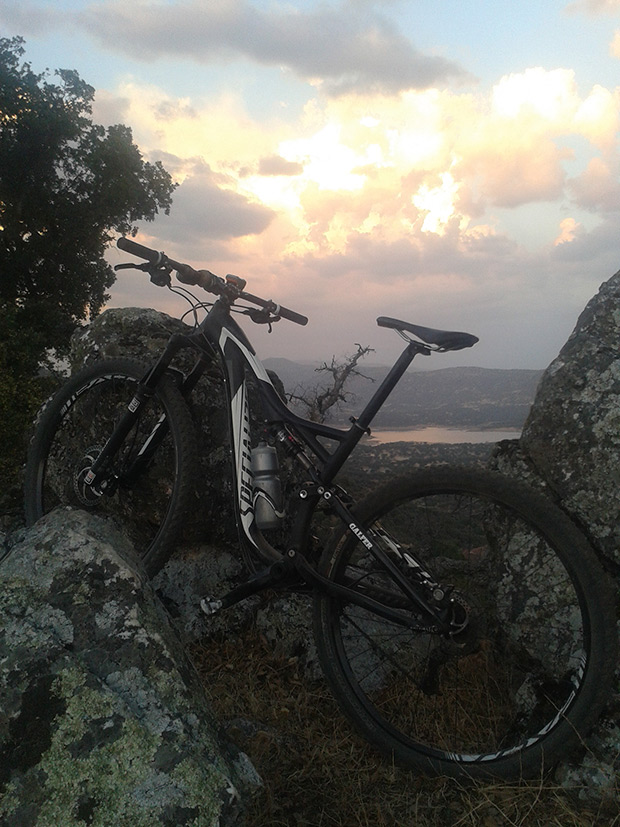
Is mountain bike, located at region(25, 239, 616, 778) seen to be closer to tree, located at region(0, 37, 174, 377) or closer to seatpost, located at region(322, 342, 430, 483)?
seatpost, located at region(322, 342, 430, 483)

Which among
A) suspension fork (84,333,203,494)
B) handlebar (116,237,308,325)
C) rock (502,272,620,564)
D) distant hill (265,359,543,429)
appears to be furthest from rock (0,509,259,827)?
distant hill (265,359,543,429)

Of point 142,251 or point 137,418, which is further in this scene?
point 137,418

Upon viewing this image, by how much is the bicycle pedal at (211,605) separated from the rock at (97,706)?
1.23 meters

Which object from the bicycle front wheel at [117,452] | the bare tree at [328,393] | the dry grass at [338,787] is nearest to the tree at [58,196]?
the bare tree at [328,393]

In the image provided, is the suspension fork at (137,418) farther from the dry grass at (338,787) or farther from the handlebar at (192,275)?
the dry grass at (338,787)

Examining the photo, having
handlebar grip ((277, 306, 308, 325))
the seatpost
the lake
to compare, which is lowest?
the lake

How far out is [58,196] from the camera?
760 inches

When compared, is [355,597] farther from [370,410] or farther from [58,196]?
[58,196]

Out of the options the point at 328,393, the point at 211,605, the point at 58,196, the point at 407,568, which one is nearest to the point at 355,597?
the point at 407,568

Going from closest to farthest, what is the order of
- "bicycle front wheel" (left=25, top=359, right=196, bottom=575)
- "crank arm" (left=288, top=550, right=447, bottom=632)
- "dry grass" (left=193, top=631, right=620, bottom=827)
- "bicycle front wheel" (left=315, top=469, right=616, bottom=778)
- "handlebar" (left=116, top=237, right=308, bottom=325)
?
1. "dry grass" (left=193, top=631, right=620, bottom=827)
2. "bicycle front wheel" (left=315, top=469, right=616, bottom=778)
3. "crank arm" (left=288, top=550, right=447, bottom=632)
4. "handlebar" (left=116, top=237, right=308, bottom=325)
5. "bicycle front wheel" (left=25, top=359, right=196, bottom=575)

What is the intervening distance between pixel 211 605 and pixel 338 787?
1227 millimetres

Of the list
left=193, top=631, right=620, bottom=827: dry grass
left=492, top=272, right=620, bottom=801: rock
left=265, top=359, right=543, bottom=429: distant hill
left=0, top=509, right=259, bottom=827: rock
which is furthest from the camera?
left=265, top=359, right=543, bottom=429: distant hill

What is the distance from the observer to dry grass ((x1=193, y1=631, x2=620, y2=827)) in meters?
2.69

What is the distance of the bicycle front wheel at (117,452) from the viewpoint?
168 inches
